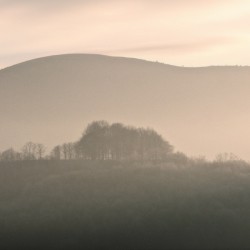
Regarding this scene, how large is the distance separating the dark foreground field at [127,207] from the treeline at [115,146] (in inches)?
711

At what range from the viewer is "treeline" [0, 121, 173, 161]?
131375 mm

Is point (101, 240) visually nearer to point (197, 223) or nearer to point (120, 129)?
point (197, 223)

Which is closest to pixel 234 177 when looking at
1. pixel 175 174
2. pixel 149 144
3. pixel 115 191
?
pixel 175 174

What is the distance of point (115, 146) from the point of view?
132750 mm

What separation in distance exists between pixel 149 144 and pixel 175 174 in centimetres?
3221

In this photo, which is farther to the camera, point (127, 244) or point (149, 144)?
point (149, 144)

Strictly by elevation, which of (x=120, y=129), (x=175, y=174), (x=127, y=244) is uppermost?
(x=120, y=129)

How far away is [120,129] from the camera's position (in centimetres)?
14112

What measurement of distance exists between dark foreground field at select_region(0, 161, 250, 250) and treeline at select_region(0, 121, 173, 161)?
18.1m

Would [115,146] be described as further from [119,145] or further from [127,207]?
[127,207]

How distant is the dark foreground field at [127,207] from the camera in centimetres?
8294

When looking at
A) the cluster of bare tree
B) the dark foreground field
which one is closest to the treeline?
the cluster of bare tree

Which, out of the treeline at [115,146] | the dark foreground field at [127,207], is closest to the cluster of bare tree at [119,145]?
the treeline at [115,146]

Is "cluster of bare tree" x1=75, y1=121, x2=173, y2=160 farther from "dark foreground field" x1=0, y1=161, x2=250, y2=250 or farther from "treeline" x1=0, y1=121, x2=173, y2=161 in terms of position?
"dark foreground field" x1=0, y1=161, x2=250, y2=250
